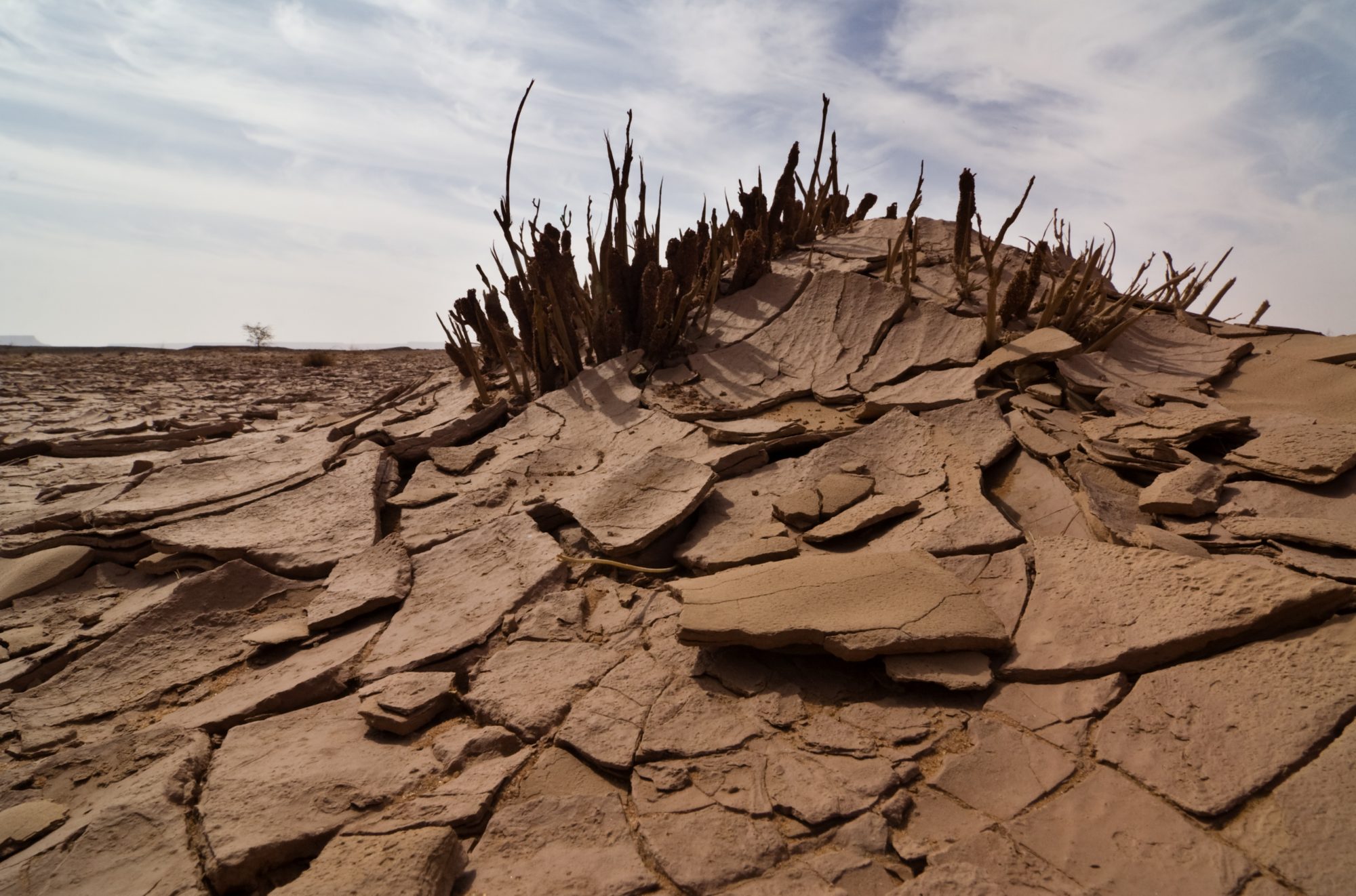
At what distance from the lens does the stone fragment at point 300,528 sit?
3084 mm

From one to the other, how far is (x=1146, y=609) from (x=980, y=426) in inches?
51.2

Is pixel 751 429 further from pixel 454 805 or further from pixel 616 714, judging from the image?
pixel 454 805

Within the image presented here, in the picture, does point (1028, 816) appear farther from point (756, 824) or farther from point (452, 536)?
point (452, 536)

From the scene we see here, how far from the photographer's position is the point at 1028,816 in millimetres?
1427

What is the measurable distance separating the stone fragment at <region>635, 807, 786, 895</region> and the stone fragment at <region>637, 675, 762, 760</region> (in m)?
0.19

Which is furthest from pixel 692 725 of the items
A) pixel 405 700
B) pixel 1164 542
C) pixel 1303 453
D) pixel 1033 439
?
pixel 1303 453

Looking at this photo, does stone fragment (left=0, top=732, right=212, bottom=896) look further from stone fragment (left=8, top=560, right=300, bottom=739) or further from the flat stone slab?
the flat stone slab

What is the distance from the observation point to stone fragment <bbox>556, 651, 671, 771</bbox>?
5.78 ft

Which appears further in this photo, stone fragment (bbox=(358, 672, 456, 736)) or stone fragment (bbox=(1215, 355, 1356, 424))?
stone fragment (bbox=(1215, 355, 1356, 424))

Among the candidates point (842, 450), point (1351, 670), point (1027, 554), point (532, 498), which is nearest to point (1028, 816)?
point (1351, 670)

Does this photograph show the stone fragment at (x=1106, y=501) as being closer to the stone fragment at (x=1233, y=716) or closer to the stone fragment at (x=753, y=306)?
the stone fragment at (x=1233, y=716)

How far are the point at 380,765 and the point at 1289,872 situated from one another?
196 centimetres

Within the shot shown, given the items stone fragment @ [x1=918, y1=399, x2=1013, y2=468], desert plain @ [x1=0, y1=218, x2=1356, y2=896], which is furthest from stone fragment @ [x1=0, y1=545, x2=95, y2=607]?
stone fragment @ [x1=918, y1=399, x2=1013, y2=468]

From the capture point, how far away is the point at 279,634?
2535 millimetres
